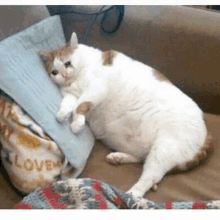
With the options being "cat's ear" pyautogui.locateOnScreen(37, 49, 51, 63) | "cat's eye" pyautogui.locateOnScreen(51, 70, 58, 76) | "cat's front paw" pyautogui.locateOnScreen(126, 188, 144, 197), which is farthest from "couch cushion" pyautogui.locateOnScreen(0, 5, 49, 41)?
"cat's front paw" pyautogui.locateOnScreen(126, 188, 144, 197)

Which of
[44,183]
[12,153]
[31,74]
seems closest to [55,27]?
[31,74]

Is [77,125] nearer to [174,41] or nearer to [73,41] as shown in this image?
[73,41]

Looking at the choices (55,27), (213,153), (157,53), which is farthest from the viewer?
(157,53)

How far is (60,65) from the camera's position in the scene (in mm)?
1173

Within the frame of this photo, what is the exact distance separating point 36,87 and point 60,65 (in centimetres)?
23

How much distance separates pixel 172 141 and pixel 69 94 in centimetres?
59

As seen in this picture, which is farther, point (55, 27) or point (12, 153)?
point (55, 27)

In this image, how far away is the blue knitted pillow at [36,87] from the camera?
928 mm

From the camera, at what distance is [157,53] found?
139 cm

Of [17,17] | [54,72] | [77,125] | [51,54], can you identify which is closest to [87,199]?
[77,125]

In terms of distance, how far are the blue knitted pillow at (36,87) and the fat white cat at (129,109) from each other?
5 cm
